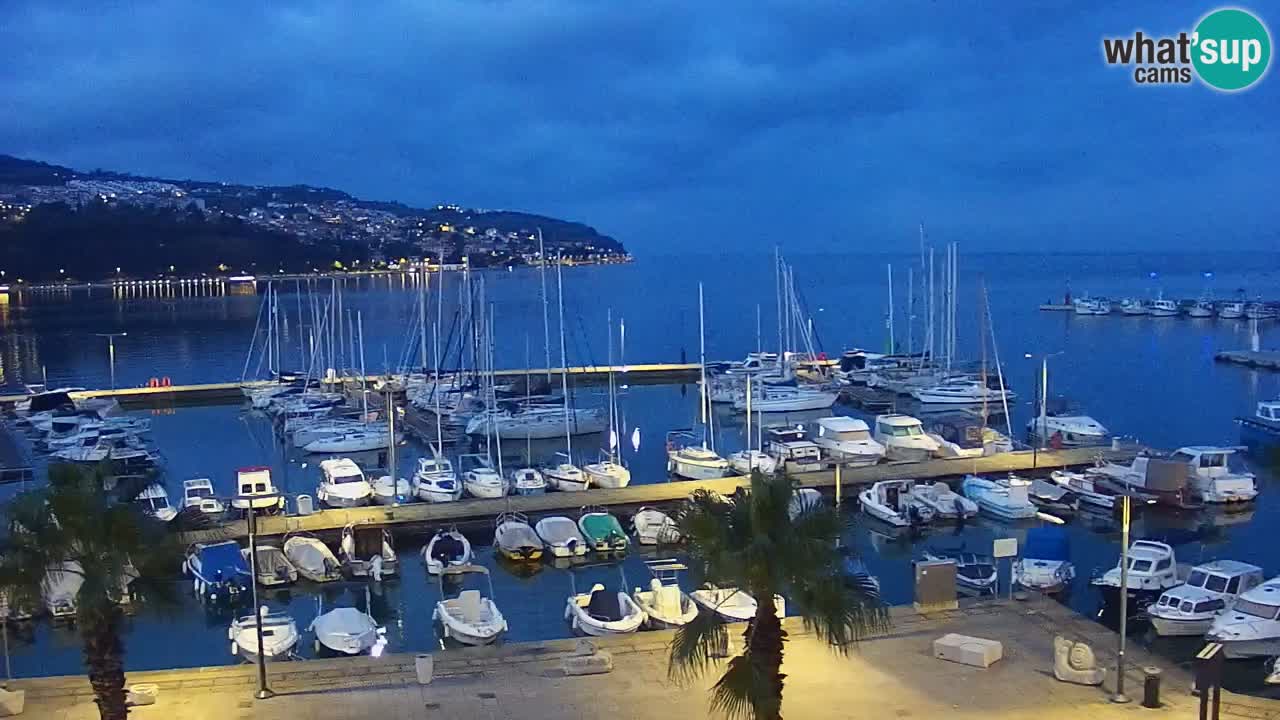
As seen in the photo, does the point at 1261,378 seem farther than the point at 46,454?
Yes

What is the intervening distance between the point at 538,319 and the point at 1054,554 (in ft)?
339

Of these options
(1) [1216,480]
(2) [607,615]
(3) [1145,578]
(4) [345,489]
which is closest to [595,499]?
(4) [345,489]

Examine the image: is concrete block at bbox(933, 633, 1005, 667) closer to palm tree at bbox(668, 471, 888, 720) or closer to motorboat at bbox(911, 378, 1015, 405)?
palm tree at bbox(668, 471, 888, 720)

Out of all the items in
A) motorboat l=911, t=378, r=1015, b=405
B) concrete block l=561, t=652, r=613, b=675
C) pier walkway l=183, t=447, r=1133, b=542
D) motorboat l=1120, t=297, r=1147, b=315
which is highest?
motorboat l=1120, t=297, r=1147, b=315

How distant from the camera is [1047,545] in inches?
953

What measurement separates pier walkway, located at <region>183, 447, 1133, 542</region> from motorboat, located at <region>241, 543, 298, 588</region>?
4.90ft

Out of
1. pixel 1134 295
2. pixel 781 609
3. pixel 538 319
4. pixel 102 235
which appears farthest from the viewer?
pixel 102 235

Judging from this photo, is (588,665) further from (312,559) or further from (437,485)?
(437,485)

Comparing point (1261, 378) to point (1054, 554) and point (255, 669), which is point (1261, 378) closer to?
point (1054, 554)

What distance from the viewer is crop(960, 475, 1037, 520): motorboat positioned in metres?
30.5

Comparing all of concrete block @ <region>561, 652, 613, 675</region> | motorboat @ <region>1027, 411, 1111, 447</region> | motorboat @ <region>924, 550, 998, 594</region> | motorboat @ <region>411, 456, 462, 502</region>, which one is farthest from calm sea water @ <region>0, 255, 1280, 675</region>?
motorboat @ <region>1027, 411, 1111, 447</region>

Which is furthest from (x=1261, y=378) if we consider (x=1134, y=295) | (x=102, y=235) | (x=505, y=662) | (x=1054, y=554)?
(x=102, y=235)

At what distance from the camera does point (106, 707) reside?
11.4 metres

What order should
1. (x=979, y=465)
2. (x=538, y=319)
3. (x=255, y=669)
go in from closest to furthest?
(x=255, y=669) < (x=979, y=465) < (x=538, y=319)
